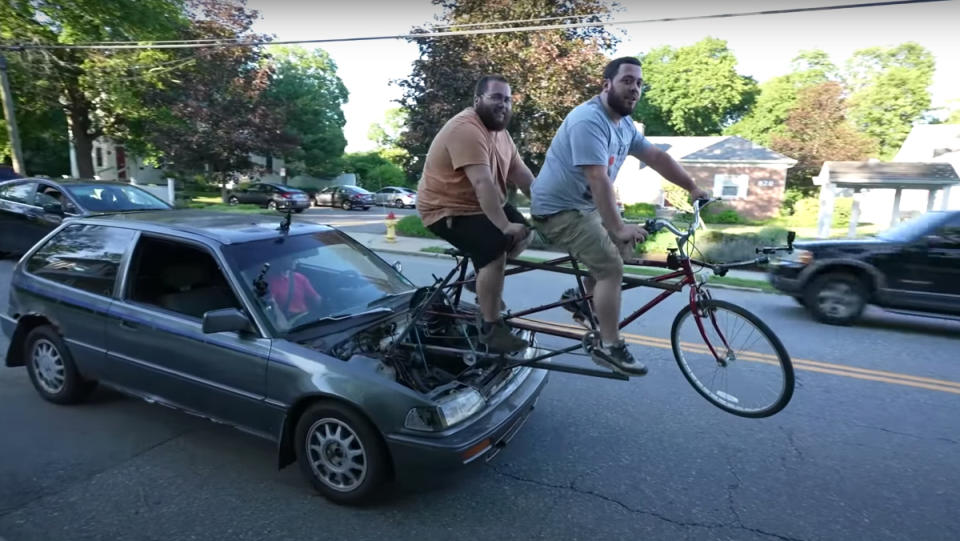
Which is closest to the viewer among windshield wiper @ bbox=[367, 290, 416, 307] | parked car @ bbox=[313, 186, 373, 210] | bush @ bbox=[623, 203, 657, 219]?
windshield wiper @ bbox=[367, 290, 416, 307]

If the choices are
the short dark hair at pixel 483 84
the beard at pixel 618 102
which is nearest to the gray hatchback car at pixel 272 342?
the short dark hair at pixel 483 84

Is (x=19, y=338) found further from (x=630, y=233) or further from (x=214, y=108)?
(x=214, y=108)

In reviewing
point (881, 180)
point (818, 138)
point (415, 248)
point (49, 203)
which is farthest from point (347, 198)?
point (818, 138)

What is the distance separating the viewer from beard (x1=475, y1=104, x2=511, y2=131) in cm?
341

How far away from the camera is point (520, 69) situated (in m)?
18.0

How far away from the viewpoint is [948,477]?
11.5ft

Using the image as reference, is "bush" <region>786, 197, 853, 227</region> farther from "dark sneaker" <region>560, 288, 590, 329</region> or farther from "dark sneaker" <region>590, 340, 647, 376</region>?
"dark sneaker" <region>590, 340, 647, 376</region>

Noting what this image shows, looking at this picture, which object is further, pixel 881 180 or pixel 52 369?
pixel 881 180

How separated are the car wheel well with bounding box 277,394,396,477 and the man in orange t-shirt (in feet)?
3.22

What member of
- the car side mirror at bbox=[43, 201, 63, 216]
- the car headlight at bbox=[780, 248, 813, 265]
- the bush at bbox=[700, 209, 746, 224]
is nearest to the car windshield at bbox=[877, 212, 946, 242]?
the car headlight at bbox=[780, 248, 813, 265]

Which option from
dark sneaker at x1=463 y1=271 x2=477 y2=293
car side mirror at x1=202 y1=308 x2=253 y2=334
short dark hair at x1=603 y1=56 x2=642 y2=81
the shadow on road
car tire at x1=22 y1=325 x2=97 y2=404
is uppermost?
short dark hair at x1=603 y1=56 x2=642 y2=81

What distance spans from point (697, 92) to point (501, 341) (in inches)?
2332

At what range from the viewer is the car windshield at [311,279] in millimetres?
3514

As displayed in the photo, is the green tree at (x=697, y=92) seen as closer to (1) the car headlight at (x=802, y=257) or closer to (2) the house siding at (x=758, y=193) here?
(2) the house siding at (x=758, y=193)
